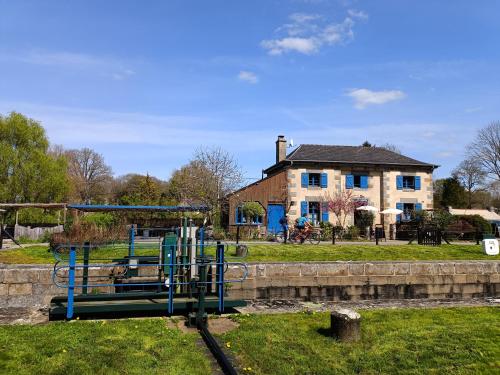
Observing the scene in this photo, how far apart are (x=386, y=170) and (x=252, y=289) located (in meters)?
21.6

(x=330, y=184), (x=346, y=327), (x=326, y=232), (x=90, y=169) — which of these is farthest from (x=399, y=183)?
(x=90, y=169)

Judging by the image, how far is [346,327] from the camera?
723 centimetres

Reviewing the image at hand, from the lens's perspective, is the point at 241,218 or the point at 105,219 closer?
the point at 105,219

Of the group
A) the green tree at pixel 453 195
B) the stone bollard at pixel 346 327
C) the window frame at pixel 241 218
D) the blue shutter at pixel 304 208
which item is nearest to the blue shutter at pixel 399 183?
the blue shutter at pixel 304 208

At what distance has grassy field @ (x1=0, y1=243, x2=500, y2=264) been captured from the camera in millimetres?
14711

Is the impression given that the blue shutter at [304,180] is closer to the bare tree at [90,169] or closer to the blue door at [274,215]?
the blue door at [274,215]

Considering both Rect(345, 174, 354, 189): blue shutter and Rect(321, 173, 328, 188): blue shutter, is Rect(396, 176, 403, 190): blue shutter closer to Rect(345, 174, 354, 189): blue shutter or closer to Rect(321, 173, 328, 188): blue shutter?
Rect(345, 174, 354, 189): blue shutter

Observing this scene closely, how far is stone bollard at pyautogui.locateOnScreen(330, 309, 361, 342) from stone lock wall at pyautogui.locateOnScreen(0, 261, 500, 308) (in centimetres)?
485

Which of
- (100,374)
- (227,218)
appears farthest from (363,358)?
(227,218)

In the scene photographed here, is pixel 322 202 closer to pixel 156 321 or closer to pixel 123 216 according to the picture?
pixel 123 216

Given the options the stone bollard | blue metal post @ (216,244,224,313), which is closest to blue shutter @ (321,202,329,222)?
blue metal post @ (216,244,224,313)

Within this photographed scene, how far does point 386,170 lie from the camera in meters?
31.2

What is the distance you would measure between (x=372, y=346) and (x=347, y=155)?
25.8 metres

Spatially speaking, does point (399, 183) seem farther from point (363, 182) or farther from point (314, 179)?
point (314, 179)
